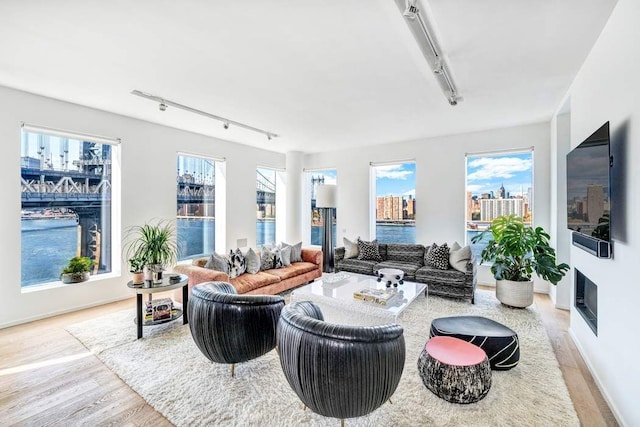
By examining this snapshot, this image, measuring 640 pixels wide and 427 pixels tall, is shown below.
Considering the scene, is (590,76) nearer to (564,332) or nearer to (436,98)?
(436,98)

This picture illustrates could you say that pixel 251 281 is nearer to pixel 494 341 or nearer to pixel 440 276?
pixel 440 276

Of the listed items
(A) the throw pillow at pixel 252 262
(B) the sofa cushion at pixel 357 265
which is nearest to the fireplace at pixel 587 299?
(B) the sofa cushion at pixel 357 265

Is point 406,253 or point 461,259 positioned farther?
point 406,253

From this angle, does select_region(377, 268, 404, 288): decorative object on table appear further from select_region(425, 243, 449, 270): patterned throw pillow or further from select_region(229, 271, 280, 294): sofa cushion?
select_region(229, 271, 280, 294): sofa cushion

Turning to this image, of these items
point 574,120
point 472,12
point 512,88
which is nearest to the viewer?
point 472,12

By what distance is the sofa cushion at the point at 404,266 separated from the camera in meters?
4.74

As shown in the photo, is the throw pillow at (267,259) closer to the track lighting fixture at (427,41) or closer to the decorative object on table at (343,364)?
the decorative object on table at (343,364)

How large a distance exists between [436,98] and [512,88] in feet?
2.72

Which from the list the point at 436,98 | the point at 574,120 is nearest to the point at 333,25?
the point at 436,98

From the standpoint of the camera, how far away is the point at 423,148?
→ 598 cm

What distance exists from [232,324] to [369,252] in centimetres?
352

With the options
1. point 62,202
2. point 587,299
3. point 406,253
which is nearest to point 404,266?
point 406,253

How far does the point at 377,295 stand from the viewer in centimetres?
338

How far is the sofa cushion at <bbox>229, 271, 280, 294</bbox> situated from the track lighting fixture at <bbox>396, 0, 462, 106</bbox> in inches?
130
